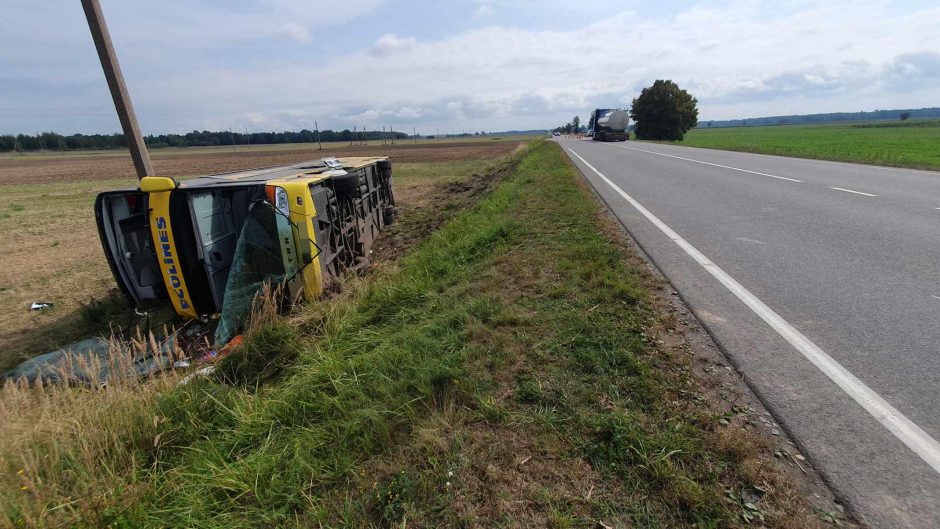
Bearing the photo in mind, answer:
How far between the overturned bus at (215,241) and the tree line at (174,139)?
11182 cm

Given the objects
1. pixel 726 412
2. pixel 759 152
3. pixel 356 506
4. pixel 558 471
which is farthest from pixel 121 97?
pixel 759 152

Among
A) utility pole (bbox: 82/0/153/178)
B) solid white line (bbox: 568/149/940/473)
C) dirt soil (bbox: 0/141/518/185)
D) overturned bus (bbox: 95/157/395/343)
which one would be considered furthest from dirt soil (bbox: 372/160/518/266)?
dirt soil (bbox: 0/141/518/185)

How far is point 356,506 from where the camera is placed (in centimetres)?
207

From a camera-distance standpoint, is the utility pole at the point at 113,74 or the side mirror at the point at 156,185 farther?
the side mirror at the point at 156,185

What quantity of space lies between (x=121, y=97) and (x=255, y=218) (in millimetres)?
1977

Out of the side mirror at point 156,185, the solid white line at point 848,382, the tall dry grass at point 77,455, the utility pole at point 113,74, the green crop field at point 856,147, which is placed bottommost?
the tall dry grass at point 77,455

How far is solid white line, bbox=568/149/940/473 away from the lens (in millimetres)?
2115

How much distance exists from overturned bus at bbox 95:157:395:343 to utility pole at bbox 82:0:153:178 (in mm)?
513

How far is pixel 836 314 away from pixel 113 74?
764 cm

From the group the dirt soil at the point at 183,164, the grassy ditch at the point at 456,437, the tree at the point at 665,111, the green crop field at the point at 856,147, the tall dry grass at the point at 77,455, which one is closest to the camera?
the grassy ditch at the point at 456,437

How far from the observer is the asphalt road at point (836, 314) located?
2.04 m

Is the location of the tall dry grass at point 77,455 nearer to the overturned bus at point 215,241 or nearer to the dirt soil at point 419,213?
Answer: the overturned bus at point 215,241

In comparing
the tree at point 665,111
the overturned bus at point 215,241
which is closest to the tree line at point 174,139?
the tree at point 665,111

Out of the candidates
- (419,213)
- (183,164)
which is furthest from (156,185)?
(183,164)
